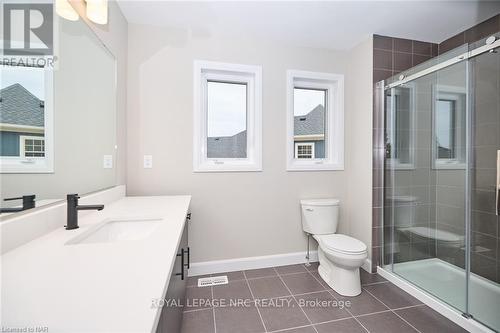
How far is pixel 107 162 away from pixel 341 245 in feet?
6.46

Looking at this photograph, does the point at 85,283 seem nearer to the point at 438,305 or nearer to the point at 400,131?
the point at 438,305

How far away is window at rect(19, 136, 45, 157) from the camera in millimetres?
852

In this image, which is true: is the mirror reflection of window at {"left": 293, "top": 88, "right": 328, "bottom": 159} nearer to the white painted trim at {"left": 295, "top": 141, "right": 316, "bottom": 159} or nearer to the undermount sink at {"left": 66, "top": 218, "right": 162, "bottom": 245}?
the white painted trim at {"left": 295, "top": 141, "right": 316, "bottom": 159}

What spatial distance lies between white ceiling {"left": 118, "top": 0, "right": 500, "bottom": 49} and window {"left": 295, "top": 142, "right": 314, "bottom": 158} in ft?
3.49

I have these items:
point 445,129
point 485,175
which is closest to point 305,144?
point 445,129

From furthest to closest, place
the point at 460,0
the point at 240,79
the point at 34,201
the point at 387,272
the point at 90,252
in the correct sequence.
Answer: the point at 240,79 < the point at 387,272 < the point at 460,0 < the point at 34,201 < the point at 90,252

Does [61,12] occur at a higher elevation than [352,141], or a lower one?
higher

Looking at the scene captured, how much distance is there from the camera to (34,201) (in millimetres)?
923

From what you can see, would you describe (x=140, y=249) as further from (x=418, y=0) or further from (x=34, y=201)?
(x=418, y=0)

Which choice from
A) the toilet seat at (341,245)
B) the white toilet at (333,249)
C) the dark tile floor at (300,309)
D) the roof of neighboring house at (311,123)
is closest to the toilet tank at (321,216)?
the white toilet at (333,249)

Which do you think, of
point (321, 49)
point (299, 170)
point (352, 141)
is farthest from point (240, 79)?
point (352, 141)

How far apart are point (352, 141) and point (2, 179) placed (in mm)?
2597

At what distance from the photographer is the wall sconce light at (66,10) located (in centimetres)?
110

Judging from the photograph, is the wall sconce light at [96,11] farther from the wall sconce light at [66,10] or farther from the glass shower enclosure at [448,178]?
the glass shower enclosure at [448,178]
